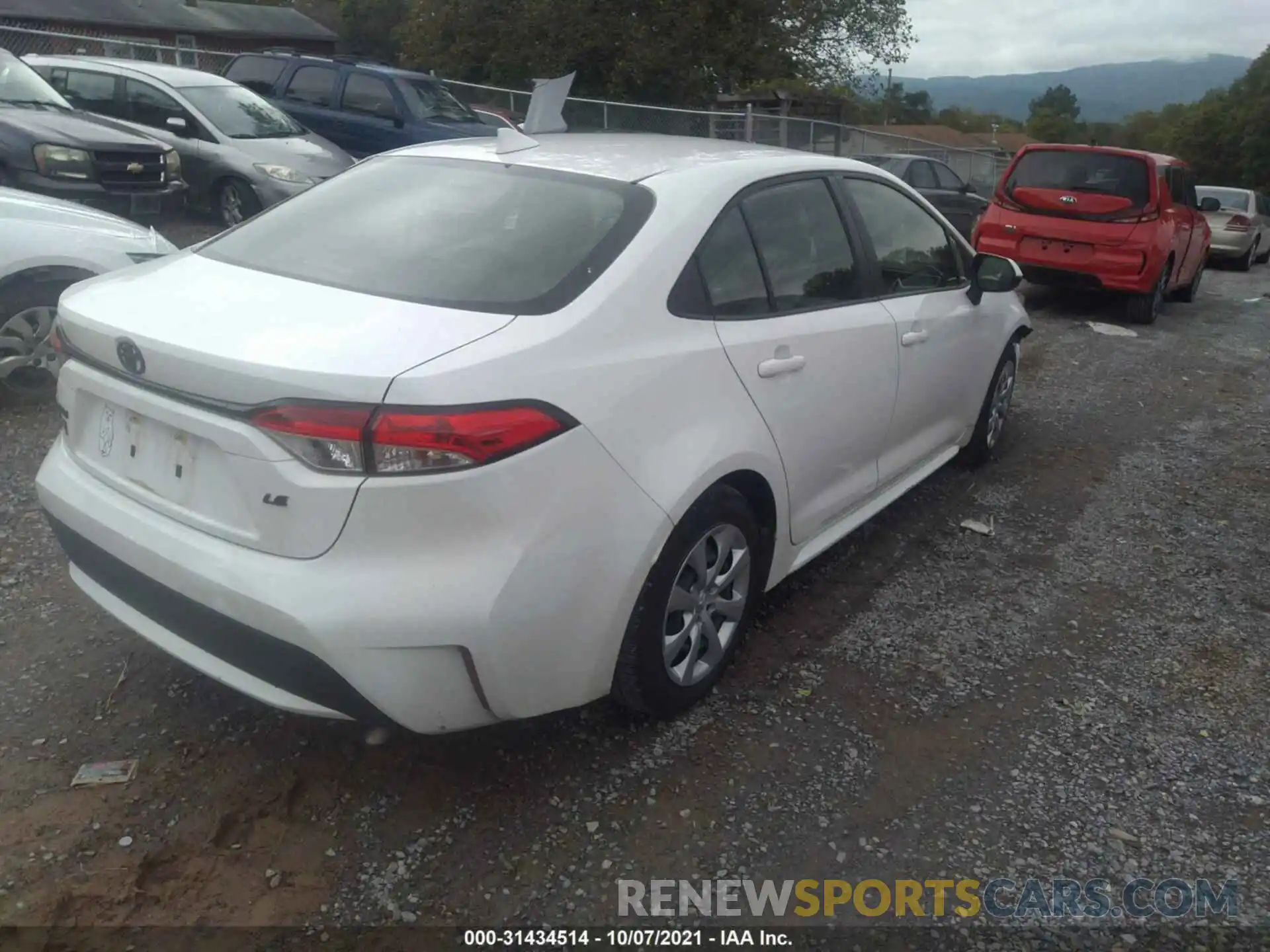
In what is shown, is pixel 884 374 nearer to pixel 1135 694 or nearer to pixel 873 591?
pixel 873 591

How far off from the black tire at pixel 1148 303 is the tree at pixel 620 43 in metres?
16.0

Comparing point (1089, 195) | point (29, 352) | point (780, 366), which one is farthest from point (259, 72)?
point (780, 366)

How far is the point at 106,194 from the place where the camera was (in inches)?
332

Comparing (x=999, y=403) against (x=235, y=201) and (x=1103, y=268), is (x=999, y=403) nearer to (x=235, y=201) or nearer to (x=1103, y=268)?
(x=1103, y=268)

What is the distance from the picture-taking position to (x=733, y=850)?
2736 millimetres

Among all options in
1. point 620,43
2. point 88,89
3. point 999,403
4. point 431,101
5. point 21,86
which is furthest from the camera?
point 620,43

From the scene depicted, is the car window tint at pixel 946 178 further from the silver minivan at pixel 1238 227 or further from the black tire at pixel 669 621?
the black tire at pixel 669 621

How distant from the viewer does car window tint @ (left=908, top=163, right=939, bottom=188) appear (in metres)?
14.7

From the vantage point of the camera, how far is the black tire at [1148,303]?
10164 millimetres

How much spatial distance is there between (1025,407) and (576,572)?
5278mm

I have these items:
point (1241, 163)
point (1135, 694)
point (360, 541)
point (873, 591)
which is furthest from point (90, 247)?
point (1241, 163)

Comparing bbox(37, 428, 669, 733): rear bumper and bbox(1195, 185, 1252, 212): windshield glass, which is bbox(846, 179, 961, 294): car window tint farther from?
bbox(1195, 185, 1252, 212): windshield glass

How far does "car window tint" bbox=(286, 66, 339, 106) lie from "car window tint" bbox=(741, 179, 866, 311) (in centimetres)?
1131

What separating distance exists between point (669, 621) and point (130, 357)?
1627 millimetres
